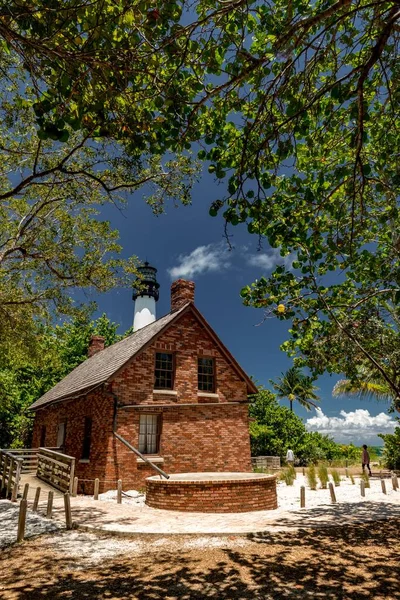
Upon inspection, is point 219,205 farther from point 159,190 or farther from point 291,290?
point 159,190

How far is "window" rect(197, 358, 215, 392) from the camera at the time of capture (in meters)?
19.1

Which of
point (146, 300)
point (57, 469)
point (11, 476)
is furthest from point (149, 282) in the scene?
point (11, 476)

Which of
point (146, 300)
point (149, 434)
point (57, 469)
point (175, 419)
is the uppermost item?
point (146, 300)

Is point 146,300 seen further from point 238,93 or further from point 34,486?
point 238,93

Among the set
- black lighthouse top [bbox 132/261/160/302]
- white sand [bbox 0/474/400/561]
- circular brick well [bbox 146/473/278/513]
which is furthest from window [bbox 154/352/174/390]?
black lighthouse top [bbox 132/261/160/302]

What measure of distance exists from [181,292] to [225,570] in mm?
14146

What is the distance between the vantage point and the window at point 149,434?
16656mm

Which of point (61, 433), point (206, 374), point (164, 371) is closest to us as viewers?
point (164, 371)

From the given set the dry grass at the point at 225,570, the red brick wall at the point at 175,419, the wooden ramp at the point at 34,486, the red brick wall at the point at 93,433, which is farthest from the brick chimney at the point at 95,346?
the dry grass at the point at 225,570

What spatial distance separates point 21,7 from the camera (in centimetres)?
433

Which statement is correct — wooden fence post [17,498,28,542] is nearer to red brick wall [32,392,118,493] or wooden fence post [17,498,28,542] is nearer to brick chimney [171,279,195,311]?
red brick wall [32,392,118,493]

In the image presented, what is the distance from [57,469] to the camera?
52.7ft

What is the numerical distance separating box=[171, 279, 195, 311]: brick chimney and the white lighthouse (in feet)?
88.6

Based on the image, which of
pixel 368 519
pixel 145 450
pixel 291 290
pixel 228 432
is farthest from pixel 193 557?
pixel 228 432
